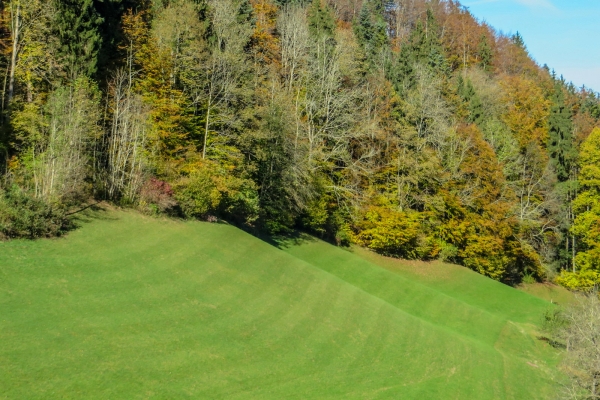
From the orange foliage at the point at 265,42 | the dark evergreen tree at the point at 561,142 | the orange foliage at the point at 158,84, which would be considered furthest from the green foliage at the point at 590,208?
the orange foliage at the point at 158,84

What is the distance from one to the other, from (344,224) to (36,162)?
1143 inches

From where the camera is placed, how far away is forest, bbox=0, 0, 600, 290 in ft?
104

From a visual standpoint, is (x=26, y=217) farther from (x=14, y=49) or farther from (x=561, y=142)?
(x=561, y=142)

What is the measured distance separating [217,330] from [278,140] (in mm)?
23239

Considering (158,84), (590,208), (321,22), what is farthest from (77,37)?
(590,208)

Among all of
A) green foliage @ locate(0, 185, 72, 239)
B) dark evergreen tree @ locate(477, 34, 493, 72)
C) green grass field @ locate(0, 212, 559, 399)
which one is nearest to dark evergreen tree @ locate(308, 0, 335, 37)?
dark evergreen tree @ locate(477, 34, 493, 72)

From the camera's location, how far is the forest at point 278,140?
31.5 m

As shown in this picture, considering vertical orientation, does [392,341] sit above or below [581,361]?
below

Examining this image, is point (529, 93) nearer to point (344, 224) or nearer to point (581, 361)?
point (344, 224)

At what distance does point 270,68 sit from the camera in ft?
172

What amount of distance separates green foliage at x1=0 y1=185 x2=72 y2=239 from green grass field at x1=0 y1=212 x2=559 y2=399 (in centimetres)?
79

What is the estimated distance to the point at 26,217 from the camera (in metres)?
24.4

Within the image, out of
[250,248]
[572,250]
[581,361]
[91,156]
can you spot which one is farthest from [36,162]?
[572,250]

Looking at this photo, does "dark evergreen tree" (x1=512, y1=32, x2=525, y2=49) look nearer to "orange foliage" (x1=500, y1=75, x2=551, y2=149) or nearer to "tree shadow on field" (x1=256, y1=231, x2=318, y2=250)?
"orange foliage" (x1=500, y1=75, x2=551, y2=149)
